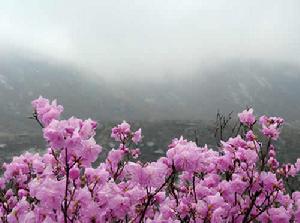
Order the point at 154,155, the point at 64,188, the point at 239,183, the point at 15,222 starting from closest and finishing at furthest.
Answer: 1. the point at 64,188
2. the point at 15,222
3. the point at 239,183
4. the point at 154,155

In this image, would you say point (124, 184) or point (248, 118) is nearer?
point (124, 184)

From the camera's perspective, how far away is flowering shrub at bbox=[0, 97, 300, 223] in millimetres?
4805

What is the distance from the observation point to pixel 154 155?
376ft

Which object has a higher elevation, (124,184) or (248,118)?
(248,118)

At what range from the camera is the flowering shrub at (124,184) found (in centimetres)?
480

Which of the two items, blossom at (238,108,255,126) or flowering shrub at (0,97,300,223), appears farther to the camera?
blossom at (238,108,255,126)

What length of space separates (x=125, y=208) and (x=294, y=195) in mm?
3095

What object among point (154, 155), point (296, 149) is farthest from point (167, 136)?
point (296, 149)

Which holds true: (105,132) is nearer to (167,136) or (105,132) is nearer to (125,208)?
(167,136)

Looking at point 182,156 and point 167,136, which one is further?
point 167,136

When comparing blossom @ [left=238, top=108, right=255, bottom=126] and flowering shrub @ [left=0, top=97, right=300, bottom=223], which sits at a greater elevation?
blossom @ [left=238, top=108, right=255, bottom=126]

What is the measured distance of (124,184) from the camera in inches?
234

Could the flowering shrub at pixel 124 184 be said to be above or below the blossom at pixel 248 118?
below

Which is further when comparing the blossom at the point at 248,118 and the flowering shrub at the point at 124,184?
the blossom at the point at 248,118
